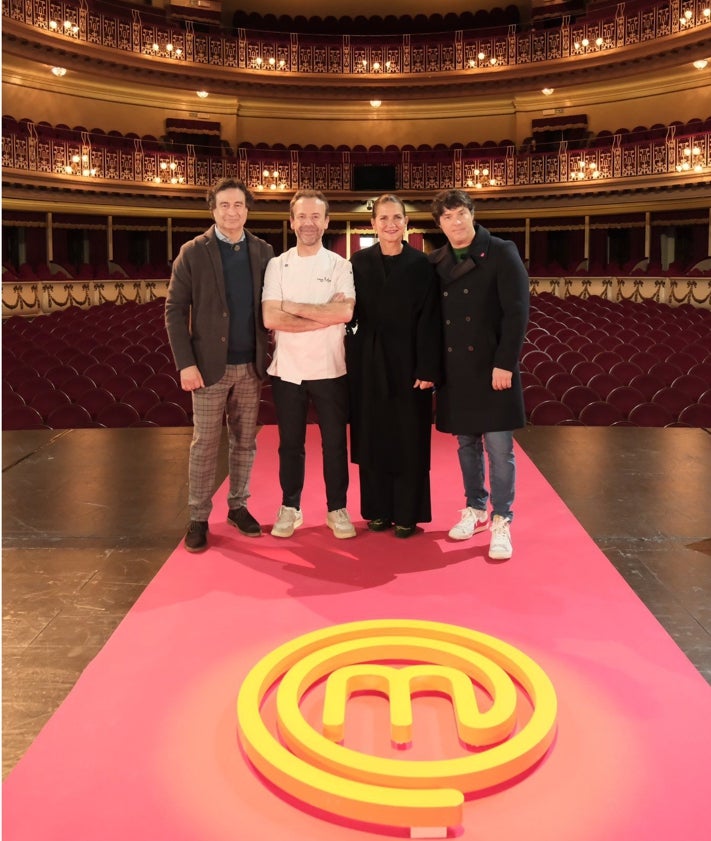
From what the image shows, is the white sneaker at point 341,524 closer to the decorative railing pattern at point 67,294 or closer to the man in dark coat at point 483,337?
the man in dark coat at point 483,337

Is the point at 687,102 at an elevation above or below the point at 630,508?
above

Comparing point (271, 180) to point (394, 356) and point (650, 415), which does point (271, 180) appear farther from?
point (394, 356)

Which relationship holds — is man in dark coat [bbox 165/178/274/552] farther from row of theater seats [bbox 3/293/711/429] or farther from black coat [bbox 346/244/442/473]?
row of theater seats [bbox 3/293/711/429]

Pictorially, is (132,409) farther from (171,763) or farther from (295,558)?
(171,763)

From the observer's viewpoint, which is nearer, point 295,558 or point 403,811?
point 403,811

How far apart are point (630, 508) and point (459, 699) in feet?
7.05

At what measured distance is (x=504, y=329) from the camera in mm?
3422

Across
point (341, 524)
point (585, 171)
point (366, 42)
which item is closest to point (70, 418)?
point (341, 524)

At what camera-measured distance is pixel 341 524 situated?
370 cm

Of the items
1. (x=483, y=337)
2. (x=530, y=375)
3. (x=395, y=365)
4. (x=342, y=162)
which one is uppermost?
(x=342, y=162)

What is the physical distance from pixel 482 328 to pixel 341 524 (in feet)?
3.34

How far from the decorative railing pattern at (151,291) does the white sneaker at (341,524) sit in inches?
487

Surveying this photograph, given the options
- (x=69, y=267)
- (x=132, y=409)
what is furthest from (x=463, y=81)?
(x=132, y=409)

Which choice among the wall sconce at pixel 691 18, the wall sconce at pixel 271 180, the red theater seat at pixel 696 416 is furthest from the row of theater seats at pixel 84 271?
the red theater seat at pixel 696 416
